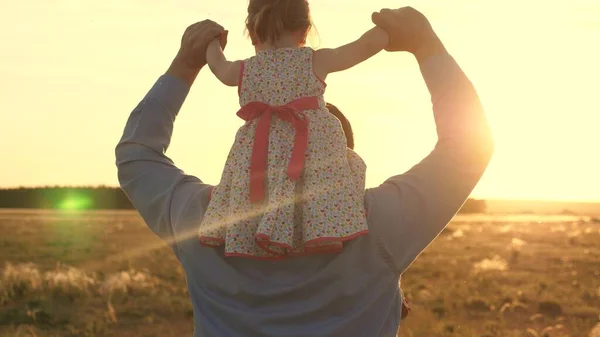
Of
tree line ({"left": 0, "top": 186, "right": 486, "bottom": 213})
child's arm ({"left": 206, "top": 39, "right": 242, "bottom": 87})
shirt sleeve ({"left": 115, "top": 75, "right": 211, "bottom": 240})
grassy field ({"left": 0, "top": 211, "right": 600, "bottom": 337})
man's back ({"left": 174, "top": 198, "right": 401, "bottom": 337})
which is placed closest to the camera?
man's back ({"left": 174, "top": 198, "right": 401, "bottom": 337})

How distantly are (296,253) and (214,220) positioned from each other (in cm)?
26

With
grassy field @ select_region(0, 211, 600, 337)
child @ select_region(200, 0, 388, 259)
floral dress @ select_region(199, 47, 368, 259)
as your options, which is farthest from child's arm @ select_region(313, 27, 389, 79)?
grassy field @ select_region(0, 211, 600, 337)

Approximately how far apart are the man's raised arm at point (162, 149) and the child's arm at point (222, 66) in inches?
1.7

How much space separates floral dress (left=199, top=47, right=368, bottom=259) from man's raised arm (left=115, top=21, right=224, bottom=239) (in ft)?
0.52

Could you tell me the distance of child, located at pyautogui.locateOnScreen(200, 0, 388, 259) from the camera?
7.78 ft

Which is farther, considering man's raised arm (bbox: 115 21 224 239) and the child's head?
the child's head

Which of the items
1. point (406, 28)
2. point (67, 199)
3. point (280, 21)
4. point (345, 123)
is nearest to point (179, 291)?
point (345, 123)

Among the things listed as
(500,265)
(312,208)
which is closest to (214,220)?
(312,208)

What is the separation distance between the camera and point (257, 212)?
2.49 m

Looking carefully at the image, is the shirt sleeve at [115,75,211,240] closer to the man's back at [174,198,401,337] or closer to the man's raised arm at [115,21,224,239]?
the man's raised arm at [115,21,224,239]

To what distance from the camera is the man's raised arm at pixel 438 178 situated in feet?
7.75

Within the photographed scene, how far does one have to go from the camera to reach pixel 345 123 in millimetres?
3232

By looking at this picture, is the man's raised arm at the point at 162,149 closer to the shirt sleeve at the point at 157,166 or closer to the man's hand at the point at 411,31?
the shirt sleeve at the point at 157,166

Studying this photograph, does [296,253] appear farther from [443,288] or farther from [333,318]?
[443,288]
